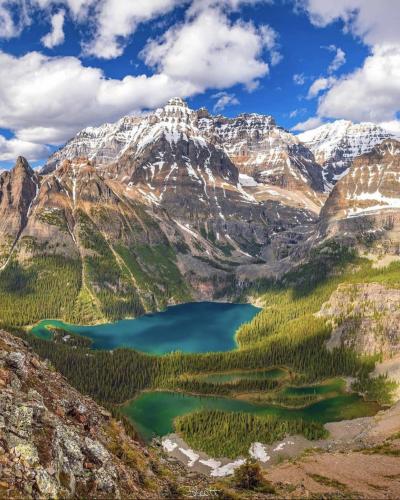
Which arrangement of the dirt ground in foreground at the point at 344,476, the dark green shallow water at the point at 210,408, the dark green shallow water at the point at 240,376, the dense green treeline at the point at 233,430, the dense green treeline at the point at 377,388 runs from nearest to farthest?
the dirt ground in foreground at the point at 344,476, the dense green treeline at the point at 233,430, the dark green shallow water at the point at 210,408, the dense green treeline at the point at 377,388, the dark green shallow water at the point at 240,376

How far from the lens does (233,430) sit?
5290 inches

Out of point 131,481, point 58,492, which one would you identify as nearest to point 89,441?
point 131,481

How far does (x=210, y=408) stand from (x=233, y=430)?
2260 cm

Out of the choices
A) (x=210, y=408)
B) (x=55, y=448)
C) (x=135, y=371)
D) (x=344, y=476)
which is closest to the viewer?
(x=55, y=448)

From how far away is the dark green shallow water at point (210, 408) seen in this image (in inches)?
5920

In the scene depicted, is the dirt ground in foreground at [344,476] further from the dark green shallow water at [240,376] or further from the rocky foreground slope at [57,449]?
the dark green shallow water at [240,376]

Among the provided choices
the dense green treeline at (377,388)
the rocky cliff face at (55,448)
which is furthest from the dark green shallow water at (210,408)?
the rocky cliff face at (55,448)

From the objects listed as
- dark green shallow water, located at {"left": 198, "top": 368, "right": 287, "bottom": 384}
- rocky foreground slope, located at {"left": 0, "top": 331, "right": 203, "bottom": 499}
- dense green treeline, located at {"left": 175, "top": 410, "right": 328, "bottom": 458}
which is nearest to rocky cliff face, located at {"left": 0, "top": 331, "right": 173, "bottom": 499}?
rocky foreground slope, located at {"left": 0, "top": 331, "right": 203, "bottom": 499}

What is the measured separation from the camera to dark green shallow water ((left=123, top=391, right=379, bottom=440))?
15038 centimetres

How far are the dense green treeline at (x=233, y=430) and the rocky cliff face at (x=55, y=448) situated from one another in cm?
5800

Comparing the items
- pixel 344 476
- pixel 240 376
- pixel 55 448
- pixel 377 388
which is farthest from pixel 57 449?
pixel 377 388

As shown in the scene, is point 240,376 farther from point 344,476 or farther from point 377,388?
point 344,476

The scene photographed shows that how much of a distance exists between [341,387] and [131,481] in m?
146

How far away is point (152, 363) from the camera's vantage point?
195 m
